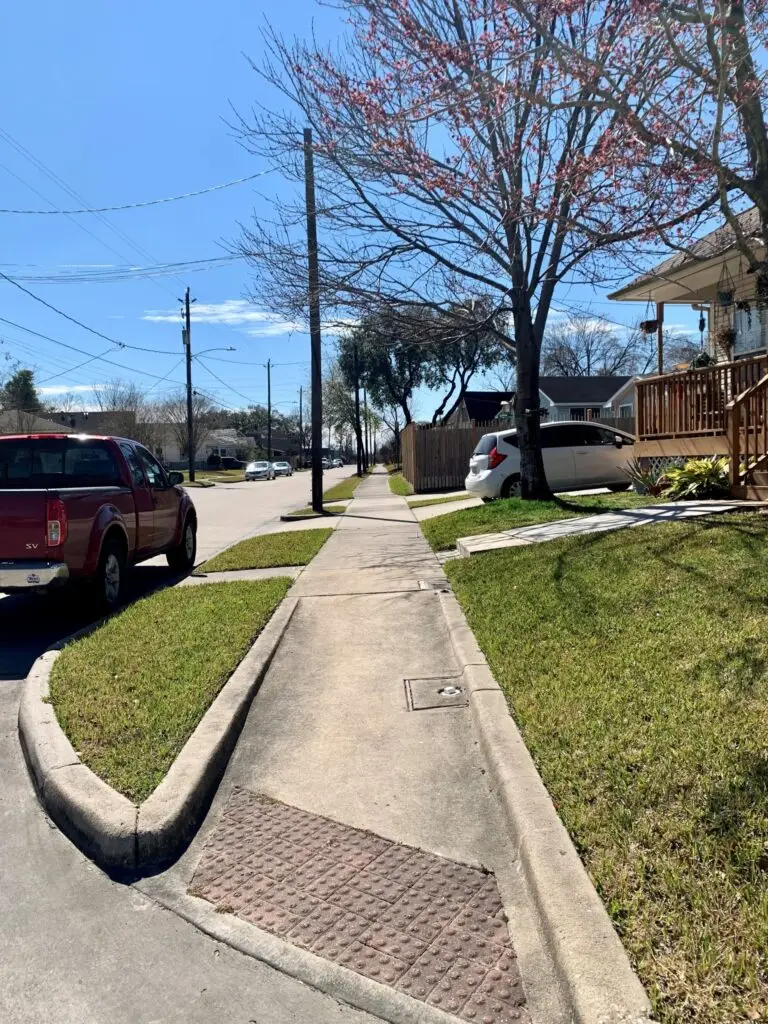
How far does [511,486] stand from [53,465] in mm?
9644

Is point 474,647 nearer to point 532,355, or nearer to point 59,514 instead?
point 59,514

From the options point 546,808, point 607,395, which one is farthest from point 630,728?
point 607,395

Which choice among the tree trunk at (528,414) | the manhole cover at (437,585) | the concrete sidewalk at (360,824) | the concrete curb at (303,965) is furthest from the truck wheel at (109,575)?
the tree trunk at (528,414)

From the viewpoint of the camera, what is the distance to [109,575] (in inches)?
313

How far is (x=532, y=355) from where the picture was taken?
528 inches

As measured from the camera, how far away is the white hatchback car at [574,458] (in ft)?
52.8

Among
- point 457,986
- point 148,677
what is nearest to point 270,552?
point 148,677

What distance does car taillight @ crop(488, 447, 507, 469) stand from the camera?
15750 mm

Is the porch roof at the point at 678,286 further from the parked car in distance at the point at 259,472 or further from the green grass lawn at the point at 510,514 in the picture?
the parked car in distance at the point at 259,472

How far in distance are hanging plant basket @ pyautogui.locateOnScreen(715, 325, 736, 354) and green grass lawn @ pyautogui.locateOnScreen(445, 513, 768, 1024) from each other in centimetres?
1008

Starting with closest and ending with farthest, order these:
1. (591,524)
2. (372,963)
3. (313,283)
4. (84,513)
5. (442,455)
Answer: (372,963) → (84,513) → (591,524) → (313,283) → (442,455)

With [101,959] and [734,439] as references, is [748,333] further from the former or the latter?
[101,959]

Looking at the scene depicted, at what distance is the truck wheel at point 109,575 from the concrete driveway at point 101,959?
398cm

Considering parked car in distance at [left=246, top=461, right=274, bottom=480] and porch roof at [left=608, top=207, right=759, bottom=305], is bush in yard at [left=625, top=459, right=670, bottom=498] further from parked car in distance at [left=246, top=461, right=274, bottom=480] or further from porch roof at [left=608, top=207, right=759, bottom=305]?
parked car in distance at [left=246, top=461, right=274, bottom=480]
